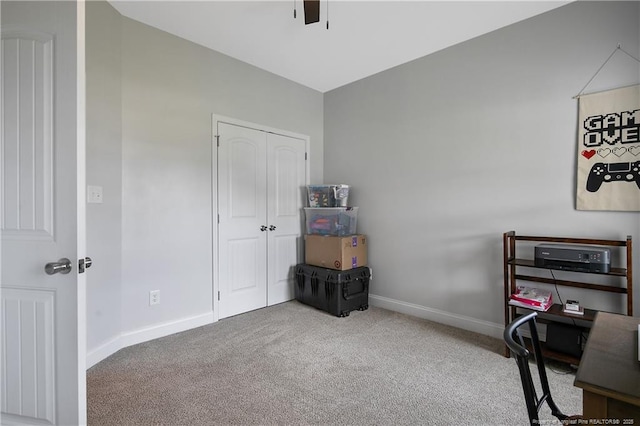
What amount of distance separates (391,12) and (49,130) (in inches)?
95.2

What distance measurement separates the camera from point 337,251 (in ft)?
11.0

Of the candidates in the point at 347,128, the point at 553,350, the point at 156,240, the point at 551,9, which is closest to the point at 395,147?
the point at 347,128

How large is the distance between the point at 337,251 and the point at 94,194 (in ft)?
7.24

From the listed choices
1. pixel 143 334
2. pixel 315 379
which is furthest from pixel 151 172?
pixel 315 379

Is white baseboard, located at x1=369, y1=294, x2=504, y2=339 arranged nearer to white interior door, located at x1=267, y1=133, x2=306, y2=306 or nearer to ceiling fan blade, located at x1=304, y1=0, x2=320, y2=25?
white interior door, located at x1=267, y1=133, x2=306, y2=306

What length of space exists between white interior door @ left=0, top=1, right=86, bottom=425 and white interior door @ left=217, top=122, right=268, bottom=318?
181cm

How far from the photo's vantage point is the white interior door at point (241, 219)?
3.18m

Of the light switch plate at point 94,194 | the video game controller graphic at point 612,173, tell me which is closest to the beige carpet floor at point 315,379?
the light switch plate at point 94,194

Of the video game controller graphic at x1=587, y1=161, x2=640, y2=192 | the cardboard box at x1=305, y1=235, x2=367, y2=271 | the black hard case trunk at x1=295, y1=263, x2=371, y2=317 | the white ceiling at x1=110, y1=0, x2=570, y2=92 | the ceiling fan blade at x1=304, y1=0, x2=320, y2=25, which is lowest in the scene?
the black hard case trunk at x1=295, y1=263, x2=371, y2=317

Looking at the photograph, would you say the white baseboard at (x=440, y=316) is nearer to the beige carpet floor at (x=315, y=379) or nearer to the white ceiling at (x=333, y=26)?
the beige carpet floor at (x=315, y=379)

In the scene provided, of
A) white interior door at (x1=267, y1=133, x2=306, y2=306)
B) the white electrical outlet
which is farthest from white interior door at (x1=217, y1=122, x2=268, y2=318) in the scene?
the white electrical outlet

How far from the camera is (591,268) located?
203 centimetres

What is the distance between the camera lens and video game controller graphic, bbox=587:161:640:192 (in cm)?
211

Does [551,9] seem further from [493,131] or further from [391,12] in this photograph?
[391,12]
